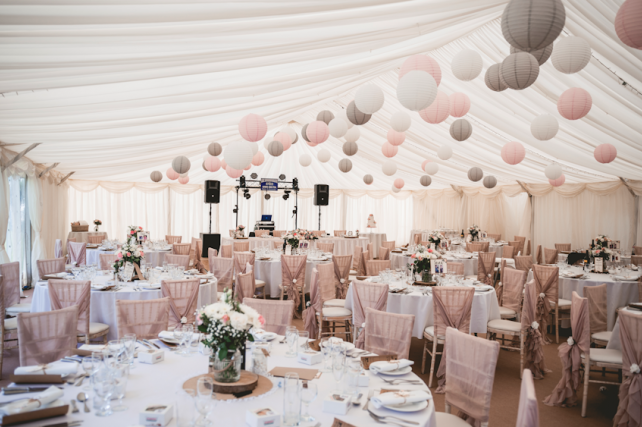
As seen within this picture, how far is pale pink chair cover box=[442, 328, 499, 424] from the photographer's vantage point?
8.63ft

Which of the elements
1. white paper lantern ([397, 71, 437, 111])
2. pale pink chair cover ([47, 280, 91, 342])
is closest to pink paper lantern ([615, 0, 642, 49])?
white paper lantern ([397, 71, 437, 111])

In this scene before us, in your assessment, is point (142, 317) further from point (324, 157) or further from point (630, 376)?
point (324, 157)

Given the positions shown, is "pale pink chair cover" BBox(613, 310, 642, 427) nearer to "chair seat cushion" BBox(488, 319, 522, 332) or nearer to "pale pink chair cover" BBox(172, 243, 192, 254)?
"chair seat cushion" BBox(488, 319, 522, 332)

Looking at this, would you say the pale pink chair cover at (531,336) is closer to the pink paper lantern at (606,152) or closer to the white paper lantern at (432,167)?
the pink paper lantern at (606,152)

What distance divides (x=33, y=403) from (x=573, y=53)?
4779mm

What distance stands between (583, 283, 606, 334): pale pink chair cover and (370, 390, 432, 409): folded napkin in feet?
12.0

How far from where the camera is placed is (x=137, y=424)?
1.85m

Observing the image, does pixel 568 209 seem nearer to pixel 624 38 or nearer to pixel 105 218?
pixel 624 38

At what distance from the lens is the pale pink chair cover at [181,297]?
15.8 ft

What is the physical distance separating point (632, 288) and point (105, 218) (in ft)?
49.7

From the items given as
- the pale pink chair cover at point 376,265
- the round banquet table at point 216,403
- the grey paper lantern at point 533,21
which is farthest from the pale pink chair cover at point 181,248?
the grey paper lantern at point 533,21

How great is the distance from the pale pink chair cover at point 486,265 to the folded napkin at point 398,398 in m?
6.73

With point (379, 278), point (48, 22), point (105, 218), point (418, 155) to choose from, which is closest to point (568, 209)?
point (418, 155)

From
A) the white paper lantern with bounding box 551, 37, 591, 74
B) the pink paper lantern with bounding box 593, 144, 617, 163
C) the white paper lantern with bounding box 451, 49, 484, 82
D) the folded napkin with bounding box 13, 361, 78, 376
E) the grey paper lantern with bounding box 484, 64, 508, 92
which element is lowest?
the folded napkin with bounding box 13, 361, 78, 376
